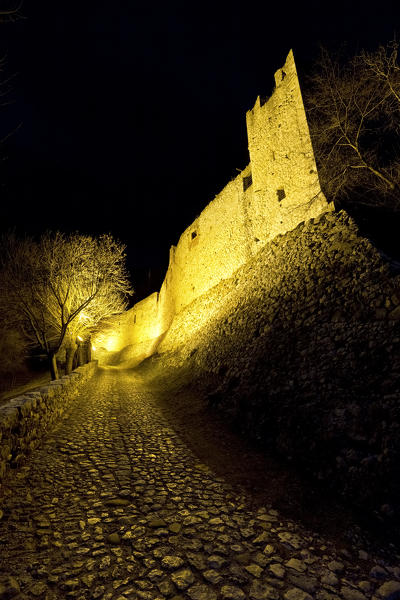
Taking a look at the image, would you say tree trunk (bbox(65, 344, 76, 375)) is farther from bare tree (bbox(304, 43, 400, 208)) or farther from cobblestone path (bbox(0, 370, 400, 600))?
bare tree (bbox(304, 43, 400, 208))

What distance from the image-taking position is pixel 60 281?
12.5m

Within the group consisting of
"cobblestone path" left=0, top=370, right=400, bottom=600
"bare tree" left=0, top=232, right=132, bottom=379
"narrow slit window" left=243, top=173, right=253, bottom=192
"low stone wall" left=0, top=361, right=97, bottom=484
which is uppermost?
"narrow slit window" left=243, top=173, right=253, bottom=192

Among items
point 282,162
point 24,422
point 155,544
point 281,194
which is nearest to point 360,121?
point 282,162

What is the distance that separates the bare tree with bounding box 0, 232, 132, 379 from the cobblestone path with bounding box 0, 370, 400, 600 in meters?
9.29

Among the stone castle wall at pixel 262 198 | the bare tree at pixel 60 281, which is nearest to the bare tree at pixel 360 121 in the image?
the stone castle wall at pixel 262 198

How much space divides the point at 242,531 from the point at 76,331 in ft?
45.8

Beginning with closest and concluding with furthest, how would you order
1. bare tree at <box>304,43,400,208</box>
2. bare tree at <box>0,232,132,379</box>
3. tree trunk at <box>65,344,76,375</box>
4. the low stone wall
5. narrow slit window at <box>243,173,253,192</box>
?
the low stone wall, bare tree at <box>304,43,400,208</box>, bare tree at <box>0,232,132,379</box>, tree trunk at <box>65,344,76,375</box>, narrow slit window at <box>243,173,253,192</box>

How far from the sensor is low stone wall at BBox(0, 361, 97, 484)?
3626 millimetres

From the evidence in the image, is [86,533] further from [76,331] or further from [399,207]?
[76,331]

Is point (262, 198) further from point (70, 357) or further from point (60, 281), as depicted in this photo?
point (70, 357)

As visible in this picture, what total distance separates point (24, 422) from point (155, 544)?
3.15 metres

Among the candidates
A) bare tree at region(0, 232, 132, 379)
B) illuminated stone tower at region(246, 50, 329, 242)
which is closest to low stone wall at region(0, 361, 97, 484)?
bare tree at region(0, 232, 132, 379)

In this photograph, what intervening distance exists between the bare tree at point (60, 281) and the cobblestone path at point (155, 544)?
366 inches

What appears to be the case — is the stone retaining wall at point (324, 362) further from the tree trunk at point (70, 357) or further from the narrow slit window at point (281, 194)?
the tree trunk at point (70, 357)
